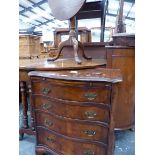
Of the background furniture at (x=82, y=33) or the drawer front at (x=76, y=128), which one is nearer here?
the drawer front at (x=76, y=128)

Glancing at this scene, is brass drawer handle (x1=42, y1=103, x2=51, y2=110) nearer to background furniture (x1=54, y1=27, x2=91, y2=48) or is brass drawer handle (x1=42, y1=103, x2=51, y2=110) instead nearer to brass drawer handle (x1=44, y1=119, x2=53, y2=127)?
brass drawer handle (x1=44, y1=119, x2=53, y2=127)

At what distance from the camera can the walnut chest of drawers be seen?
117cm

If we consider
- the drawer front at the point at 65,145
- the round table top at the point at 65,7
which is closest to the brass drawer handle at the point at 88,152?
the drawer front at the point at 65,145

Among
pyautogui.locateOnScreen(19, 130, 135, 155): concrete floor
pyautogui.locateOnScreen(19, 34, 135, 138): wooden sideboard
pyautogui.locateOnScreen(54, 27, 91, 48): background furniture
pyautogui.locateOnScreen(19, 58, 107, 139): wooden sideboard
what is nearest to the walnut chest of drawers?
pyautogui.locateOnScreen(19, 58, 107, 139): wooden sideboard

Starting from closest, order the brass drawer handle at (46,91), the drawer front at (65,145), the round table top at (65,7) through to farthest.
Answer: the drawer front at (65,145)
the brass drawer handle at (46,91)
the round table top at (65,7)

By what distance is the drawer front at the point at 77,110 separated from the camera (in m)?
1.19

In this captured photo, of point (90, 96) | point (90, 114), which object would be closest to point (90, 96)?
point (90, 96)

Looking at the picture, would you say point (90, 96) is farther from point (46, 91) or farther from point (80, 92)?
point (46, 91)

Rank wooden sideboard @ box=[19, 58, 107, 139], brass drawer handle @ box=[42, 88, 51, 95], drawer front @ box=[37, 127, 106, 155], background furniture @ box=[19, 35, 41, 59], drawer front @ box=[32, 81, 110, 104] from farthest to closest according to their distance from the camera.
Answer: background furniture @ box=[19, 35, 41, 59] → wooden sideboard @ box=[19, 58, 107, 139] → brass drawer handle @ box=[42, 88, 51, 95] → drawer front @ box=[37, 127, 106, 155] → drawer front @ box=[32, 81, 110, 104]

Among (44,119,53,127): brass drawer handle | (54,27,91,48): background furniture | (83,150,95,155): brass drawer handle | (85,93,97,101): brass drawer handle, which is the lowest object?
(83,150,95,155): brass drawer handle

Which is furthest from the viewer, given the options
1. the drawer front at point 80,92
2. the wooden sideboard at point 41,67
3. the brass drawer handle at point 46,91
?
the wooden sideboard at point 41,67

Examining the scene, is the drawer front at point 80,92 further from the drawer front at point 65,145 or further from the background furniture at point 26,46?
the background furniture at point 26,46

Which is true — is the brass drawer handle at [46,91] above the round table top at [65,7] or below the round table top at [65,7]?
below
